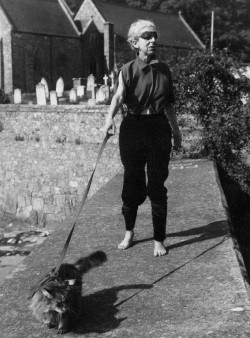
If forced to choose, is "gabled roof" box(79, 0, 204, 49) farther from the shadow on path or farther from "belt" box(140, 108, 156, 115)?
"belt" box(140, 108, 156, 115)

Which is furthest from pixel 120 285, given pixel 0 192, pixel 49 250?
pixel 0 192

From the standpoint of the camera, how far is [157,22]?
49.1m

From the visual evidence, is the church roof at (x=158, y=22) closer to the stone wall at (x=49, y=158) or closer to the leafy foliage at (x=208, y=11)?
the leafy foliage at (x=208, y=11)

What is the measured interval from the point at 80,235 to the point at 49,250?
0.54 metres

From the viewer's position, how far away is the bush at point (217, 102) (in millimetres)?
10250

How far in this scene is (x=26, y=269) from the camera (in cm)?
433

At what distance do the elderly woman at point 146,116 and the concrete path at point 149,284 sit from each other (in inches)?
15.0

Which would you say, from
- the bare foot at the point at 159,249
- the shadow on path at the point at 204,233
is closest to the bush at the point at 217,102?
the shadow on path at the point at 204,233

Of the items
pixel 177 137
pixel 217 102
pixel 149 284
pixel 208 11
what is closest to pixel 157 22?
pixel 208 11

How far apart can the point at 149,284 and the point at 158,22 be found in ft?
156

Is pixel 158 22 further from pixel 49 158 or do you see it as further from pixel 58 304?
pixel 58 304

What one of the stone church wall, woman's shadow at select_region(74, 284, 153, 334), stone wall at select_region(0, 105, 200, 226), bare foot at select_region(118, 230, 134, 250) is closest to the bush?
stone wall at select_region(0, 105, 200, 226)

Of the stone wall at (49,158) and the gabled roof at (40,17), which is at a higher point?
the gabled roof at (40,17)

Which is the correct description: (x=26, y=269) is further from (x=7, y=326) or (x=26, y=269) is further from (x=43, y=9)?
(x=43, y=9)
